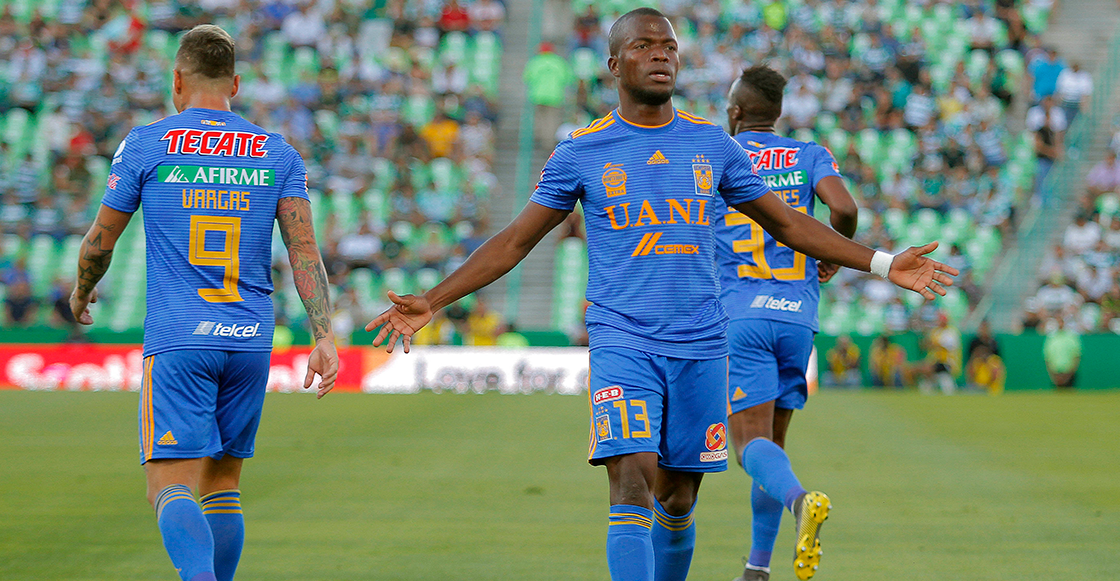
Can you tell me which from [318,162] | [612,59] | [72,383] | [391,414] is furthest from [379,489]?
[318,162]

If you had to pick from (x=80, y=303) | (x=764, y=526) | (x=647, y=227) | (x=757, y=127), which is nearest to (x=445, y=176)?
(x=757, y=127)

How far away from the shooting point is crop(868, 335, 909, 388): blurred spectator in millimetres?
21391

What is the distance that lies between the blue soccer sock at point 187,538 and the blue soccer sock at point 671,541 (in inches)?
72.7

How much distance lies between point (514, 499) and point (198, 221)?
5021 mm

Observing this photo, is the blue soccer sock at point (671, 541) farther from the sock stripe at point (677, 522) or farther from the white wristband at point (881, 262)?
the white wristband at point (881, 262)

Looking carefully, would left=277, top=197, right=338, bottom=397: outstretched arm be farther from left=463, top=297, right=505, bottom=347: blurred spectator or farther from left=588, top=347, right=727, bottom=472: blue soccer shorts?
left=463, top=297, right=505, bottom=347: blurred spectator

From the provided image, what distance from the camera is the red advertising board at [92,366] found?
21156 mm

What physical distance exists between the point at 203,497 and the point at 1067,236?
2246 centimetres

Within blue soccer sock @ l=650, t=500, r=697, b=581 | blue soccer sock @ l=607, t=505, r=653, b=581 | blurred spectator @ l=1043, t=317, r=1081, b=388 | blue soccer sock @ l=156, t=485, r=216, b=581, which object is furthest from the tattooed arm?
blurred spectator @ l=1043, t=317, r=1081, b=388

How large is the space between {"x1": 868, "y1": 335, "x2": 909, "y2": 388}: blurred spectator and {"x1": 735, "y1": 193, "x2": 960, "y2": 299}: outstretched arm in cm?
1683

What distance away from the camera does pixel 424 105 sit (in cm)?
2722

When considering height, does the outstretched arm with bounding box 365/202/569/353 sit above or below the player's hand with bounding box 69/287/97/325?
above

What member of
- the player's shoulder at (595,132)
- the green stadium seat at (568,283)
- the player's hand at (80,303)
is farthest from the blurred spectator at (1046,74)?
the player's hand at (80,303)

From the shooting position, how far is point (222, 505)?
5004mm
